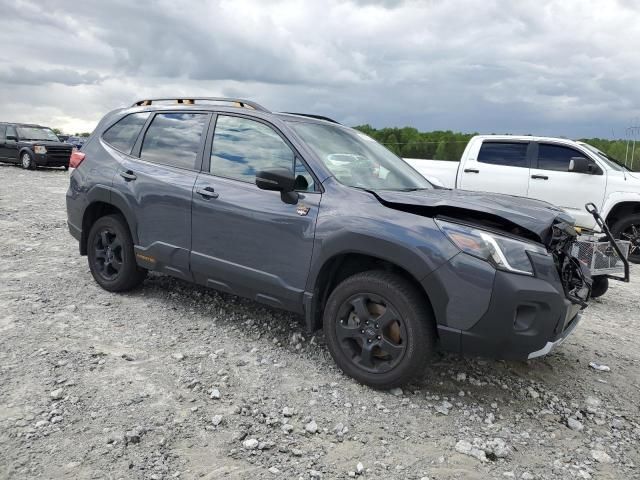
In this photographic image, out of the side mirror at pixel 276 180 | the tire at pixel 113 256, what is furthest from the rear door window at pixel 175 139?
the side mirror at pixel 276 180

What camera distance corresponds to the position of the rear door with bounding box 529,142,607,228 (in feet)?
27.6

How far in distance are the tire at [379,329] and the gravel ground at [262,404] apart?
6.8 inches

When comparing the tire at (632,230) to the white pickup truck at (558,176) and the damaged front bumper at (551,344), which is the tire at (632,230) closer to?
the white pickup truck at (558,176)

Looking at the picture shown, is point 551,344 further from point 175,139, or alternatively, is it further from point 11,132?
point 11,132

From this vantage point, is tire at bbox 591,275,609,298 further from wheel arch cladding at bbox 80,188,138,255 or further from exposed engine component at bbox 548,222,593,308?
wheel arch cladding at bbox 80,188,138,255

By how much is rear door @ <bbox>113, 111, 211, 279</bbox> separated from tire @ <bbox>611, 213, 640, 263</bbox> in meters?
6.86

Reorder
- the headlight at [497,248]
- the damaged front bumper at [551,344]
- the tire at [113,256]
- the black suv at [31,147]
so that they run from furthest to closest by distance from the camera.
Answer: the black suv at [31,147] < the tire at [113,256] < the damaged front bumper at [551,344] < the headlight at [497,248]

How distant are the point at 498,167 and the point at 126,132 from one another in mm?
6333

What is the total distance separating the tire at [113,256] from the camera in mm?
4910

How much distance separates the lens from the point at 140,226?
15.4ft

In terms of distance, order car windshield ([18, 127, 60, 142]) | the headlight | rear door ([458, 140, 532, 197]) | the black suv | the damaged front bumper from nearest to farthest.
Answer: the headlight < the damaged front bumper < rear door ([458, 140, 532, 197]) < the black suv < car windshield ([18, 127, 60, 142])

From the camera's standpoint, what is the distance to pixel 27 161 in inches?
814

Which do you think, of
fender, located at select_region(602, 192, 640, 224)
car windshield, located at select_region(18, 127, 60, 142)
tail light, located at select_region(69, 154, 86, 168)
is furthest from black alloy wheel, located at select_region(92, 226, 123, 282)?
car windshield, located at select_region(18, 127, 60, 142)

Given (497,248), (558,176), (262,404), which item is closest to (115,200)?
(262,404)
